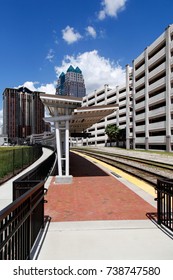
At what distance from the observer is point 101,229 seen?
534 cm

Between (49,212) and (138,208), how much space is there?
2.64m

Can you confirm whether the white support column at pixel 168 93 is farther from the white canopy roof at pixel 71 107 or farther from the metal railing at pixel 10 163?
the white canopy roof at pixel 71 107

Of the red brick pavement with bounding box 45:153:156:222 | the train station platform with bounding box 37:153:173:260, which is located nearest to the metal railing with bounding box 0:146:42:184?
the red brick pavement with bounding box 45:153:156:222

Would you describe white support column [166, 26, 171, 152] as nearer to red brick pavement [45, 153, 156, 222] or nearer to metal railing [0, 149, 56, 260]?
red brick pavement [45, 153, 156, 222]

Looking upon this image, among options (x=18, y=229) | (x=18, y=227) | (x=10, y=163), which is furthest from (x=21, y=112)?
(x=18, y=227)

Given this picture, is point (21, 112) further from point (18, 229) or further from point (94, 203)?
point (18, 229)

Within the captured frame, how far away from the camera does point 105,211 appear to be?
6.92 metres

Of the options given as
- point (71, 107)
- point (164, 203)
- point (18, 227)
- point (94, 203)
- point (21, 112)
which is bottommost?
point (94, 203)

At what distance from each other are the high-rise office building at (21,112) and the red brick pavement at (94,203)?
521 ft

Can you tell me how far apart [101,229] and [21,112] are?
559 feet

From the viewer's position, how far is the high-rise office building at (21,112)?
542ft

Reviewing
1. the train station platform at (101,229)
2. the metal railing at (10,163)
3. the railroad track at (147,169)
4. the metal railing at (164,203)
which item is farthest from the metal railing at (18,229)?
the metal railing at (10,163)
